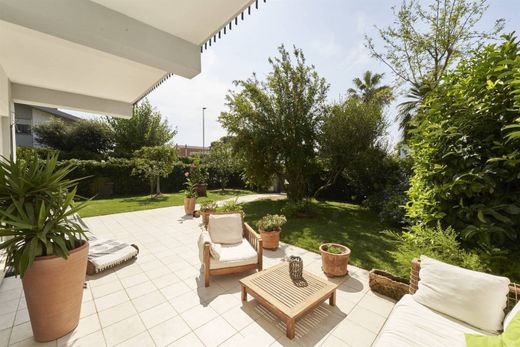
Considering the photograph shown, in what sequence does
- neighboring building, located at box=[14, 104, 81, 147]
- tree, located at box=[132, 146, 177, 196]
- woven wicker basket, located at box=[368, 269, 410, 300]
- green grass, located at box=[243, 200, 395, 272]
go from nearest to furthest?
woven wicker basket, located at box=[368, 269, 410, 300] → green grass, located at box=[243, 200, 395, 272] → tree, located at box=[132, 146, 177, 196] → neighboring building, located at box=[14, 104, 81, 147]

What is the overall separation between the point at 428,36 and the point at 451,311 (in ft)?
41.5

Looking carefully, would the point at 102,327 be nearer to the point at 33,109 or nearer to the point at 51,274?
the point at 51,274

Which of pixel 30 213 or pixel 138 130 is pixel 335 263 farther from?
pixel 138 130

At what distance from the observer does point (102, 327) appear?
248cm

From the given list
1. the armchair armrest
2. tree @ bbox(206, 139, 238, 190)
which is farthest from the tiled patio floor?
tree @ bbox(206, 139, 238, 190)

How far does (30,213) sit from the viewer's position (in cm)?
217

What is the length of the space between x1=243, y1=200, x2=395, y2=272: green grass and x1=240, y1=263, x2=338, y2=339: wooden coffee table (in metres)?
1.75

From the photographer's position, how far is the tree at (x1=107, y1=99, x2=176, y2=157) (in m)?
18.3

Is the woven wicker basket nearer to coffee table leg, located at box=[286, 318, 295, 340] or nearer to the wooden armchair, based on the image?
coffee table leg, located at box=[286, 318, 295, 340]

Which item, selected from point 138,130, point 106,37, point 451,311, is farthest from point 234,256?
point 138,130

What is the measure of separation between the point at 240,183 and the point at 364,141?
1133 cm

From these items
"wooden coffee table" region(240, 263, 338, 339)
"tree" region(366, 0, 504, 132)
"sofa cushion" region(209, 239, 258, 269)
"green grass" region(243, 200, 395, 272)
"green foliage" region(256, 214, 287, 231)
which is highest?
"tree" region(366, 0, 504, 132)

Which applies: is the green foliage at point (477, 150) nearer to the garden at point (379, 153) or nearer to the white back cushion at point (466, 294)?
the garden at point (379, 153)

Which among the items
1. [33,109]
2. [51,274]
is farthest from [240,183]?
[33,109]
